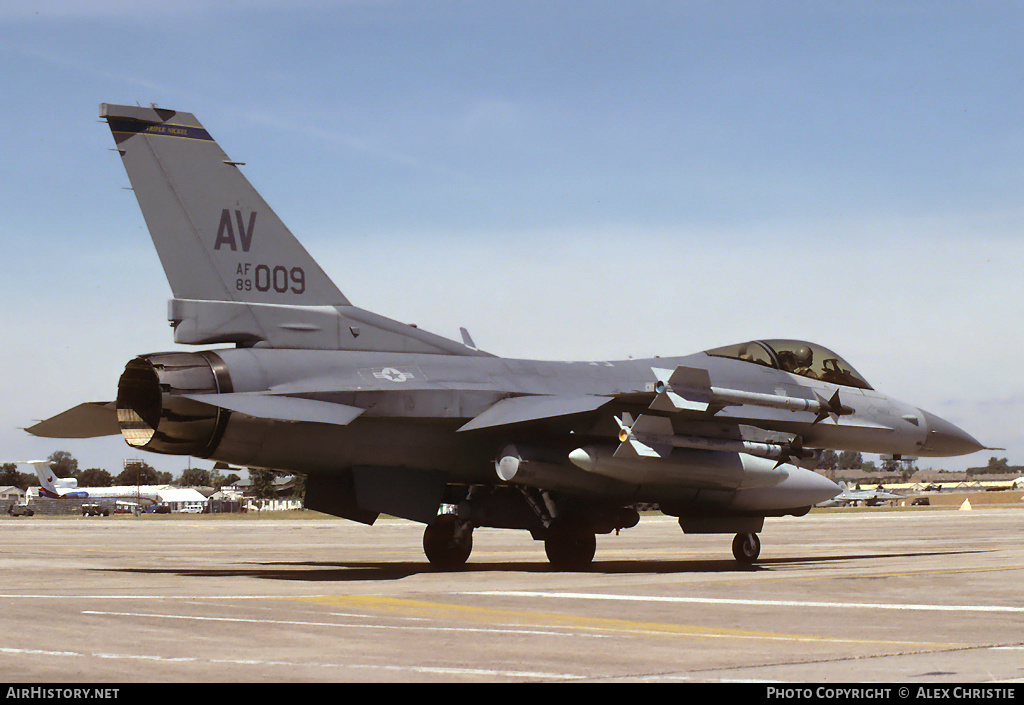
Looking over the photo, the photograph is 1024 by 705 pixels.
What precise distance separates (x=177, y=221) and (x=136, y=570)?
563 cm

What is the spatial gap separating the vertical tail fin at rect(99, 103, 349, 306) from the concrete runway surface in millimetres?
4078

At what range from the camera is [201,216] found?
14.9 metres

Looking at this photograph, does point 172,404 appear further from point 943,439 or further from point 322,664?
point 943,439

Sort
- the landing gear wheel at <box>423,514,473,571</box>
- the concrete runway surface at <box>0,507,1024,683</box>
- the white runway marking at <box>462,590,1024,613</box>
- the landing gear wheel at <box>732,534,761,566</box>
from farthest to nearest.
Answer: the landing gear wheel at <box>732,534,761,566</box>
the landing gear wheel at <box>423,514,473,571</box>
the white runway marking at <box>462,590,1024,613</box>
the concrete runway surface at <box>0,507,1024,683</box>

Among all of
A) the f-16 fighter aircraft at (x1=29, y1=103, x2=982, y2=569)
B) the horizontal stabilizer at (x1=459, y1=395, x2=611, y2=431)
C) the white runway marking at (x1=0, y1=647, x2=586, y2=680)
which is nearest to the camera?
the white runway marking at (x1=0, y1=647, x2=586, y2=680)

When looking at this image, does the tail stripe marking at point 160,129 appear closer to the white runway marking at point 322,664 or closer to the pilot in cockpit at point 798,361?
the white runway marking at point 322,664

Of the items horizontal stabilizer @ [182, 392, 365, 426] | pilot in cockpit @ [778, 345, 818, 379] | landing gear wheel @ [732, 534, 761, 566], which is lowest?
landing gear wheel @ [732, 534, 761, 566]

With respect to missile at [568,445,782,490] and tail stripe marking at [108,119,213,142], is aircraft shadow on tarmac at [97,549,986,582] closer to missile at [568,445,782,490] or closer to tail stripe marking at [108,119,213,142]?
missile at [568,445,782,490]

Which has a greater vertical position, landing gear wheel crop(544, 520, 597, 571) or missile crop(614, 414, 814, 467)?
missile crop(614, 414, 814, 467)

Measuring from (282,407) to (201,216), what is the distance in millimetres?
3269

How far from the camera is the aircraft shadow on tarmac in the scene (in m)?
15.1

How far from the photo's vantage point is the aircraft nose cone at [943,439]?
65.5ft

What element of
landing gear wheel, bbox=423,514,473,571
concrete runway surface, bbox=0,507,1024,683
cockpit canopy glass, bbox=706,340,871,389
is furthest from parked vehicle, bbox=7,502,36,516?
cockpit canopy glass, bbox=706,340,871,389

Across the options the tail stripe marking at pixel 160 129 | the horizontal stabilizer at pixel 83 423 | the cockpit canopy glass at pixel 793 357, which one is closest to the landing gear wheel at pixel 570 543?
the cockpit canopy glass at pixel 793 357
